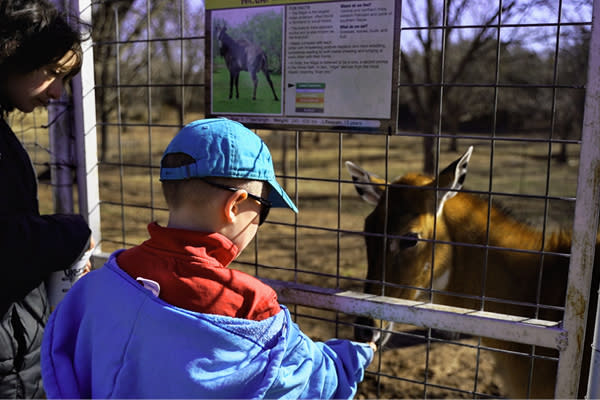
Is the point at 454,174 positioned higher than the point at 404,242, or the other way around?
the point at 454,174

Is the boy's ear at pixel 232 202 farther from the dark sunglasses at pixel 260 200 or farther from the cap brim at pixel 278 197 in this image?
the cap brim at pixel 278 197

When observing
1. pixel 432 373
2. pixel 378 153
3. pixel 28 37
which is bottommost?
pixel 432 373

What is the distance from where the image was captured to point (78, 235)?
2133mm

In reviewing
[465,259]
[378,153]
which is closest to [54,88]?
[465,259]

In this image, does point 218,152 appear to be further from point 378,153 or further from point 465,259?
point 378,153

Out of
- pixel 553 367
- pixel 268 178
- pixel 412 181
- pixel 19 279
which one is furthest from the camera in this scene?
pixel 412 181

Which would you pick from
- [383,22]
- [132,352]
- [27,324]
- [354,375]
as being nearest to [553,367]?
[354,375]

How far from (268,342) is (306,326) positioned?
447 cm

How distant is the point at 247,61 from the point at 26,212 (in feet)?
4.31

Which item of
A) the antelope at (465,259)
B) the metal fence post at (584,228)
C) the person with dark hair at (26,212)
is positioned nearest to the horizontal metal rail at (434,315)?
the metal fence post at (584,228)

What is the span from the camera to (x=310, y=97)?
2547 millimetres

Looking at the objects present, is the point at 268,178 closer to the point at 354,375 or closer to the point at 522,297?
the point at 354,375

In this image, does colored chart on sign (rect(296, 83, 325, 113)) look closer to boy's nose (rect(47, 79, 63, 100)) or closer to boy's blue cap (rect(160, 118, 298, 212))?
boy's blue cap (rect(160, 118, 298, 212))

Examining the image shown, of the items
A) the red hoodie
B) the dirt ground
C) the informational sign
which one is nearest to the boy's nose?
the informational sign
